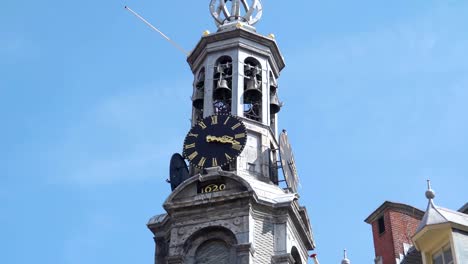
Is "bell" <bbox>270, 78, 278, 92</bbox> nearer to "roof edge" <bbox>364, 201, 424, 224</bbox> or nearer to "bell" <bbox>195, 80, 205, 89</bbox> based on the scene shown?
"bell" <bbox>195, 80, 205, 89</bbox>

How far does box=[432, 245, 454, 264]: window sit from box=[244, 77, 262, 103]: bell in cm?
2162

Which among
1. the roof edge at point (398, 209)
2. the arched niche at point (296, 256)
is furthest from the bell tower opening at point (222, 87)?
the roof edge at point (398, 209)

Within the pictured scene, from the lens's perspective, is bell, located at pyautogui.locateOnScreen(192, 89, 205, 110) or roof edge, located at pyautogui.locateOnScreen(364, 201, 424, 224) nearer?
roof edge, located at pyautogui.locateOnScreen(364, 201, 424, 224)

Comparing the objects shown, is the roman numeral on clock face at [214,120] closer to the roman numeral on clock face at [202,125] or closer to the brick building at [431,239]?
the roman numeral on clock face at [202,125]

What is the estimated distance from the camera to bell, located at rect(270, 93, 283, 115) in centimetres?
5212

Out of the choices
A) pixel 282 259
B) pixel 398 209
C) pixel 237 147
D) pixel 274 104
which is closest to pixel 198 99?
Result: pixel 274 104

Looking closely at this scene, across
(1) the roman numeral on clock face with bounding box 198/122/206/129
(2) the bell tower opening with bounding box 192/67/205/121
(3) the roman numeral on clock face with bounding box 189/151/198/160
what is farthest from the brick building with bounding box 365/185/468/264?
(2) the bell tower opening with bounding box 192/67/205/121

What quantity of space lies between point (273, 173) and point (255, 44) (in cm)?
834

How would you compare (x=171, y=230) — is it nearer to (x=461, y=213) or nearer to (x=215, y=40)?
(x=215, y=40)

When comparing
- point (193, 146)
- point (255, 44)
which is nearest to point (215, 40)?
point (255, 44)

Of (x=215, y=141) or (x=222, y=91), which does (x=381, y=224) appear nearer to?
(x=215, y=141)

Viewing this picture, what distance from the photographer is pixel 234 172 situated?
150 ft

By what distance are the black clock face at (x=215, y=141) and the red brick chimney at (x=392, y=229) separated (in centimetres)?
836

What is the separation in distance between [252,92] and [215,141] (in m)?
5.57
